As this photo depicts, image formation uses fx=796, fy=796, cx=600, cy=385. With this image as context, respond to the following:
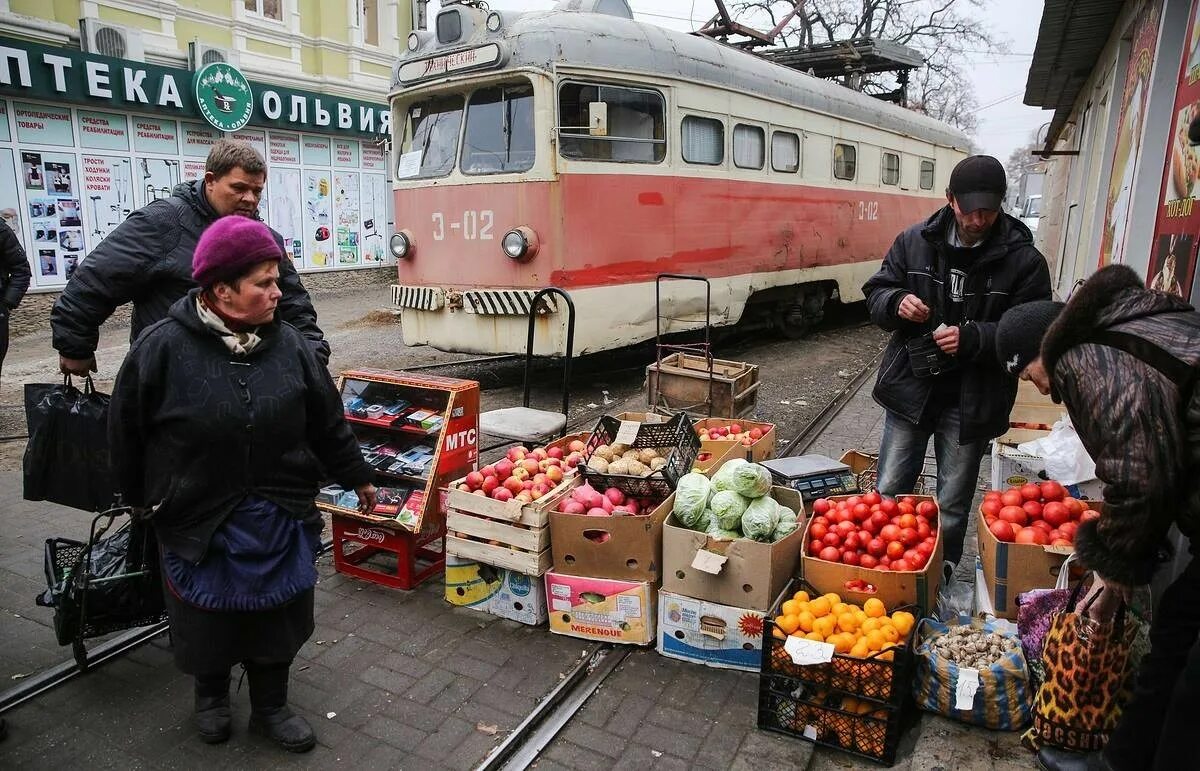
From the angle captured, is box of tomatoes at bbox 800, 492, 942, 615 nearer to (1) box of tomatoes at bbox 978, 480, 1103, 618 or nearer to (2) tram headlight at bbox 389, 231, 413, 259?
(1) box of tomatoes at bbox 978, 480, 1103, 618

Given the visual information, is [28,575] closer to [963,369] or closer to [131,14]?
[963,369]

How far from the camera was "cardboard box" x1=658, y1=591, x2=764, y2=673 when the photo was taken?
3508mm

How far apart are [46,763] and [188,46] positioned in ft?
47.3

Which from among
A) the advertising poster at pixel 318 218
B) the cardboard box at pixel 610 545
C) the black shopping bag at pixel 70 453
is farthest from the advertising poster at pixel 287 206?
the cardboard box at pixel 610 545

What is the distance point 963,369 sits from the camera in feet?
12.5

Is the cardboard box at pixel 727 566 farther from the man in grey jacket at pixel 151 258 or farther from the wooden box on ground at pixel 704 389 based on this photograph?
the wooden box on ground at pixel 704 389

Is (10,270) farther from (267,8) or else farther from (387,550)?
(267,8)

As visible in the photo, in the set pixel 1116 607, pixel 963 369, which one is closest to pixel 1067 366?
pixel 1116 607

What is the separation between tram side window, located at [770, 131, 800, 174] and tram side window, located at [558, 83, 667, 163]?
2433 mm

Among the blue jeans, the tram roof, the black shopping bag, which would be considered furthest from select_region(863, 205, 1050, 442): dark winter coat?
the tram roof

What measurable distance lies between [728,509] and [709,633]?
56 centimetres

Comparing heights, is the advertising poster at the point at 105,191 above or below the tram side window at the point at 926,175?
below

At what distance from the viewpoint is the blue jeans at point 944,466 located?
3.89 meters

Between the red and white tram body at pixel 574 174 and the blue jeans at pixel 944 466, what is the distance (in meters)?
4.22
